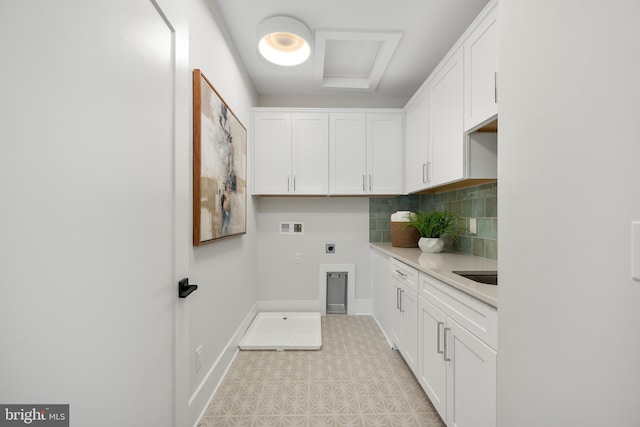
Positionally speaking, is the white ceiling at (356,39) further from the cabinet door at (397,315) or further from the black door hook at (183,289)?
the cabinet door at (397,315)

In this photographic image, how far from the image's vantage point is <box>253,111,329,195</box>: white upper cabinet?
9.09ft

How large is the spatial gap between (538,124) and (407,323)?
156 centimetres

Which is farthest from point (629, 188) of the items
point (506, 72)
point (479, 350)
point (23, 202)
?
point (23, 202)

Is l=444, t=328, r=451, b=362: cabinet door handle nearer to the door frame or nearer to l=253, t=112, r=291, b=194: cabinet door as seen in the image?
the door frame

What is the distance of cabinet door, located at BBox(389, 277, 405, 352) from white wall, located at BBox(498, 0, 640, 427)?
117 centimetres

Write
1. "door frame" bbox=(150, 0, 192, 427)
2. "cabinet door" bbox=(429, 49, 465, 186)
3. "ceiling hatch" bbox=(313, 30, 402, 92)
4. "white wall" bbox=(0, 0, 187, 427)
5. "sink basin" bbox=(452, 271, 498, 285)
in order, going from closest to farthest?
"white wall" bbox=(0, 0, 187, 427), "door frame" bbox=(150, 0, 192, 427), "sink basin" bbox=(452, 271, 498, 285), "cabinet door" bbox=(429, 49, 465, 186), "ceiling hatch" bbox=(313, 30, 402, 92)

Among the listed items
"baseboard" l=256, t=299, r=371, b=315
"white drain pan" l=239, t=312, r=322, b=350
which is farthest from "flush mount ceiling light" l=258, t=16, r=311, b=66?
"baseboard" l=256, t=299, r=371, b=315

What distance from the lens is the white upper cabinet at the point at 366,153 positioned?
9.22 feet

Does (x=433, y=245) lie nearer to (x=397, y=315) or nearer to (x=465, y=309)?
(x=397, y=315)

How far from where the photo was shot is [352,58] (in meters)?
2.43

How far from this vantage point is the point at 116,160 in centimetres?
69

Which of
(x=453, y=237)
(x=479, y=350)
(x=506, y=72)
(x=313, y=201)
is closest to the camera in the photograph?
(x=506, y=72)

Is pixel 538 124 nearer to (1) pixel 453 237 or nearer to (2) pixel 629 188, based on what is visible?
(2) pixel 629 188

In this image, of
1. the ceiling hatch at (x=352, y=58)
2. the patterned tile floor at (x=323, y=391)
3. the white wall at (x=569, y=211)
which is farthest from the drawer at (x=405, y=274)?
the ceiling hatch at (x=352, y=58)
